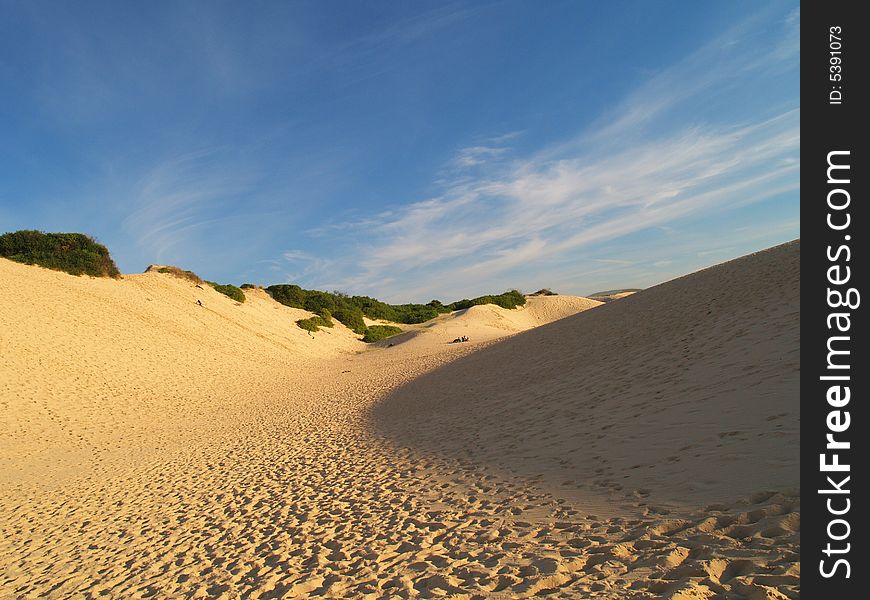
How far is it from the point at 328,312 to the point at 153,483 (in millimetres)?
38414

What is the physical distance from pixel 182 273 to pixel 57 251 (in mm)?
9999

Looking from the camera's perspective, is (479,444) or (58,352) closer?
(479,444)

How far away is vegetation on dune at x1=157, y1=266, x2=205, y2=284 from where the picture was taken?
3562 centimetres

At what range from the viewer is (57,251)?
26.5 m

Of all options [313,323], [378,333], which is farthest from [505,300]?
[313,323]

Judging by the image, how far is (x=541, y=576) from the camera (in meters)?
3.38

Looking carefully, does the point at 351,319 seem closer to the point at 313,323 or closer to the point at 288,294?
the point at 313,323

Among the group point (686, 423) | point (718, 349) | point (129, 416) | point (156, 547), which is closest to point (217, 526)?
point (156, 547)

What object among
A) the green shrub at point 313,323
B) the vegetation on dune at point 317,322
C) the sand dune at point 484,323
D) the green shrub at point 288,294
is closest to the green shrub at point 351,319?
the vegetation on dune at point 317,322

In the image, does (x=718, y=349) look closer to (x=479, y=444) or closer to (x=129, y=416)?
(x=479, y=444)

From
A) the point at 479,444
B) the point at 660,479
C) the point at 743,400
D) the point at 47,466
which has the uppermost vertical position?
the point at 743,400

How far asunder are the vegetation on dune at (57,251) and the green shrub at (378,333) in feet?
76.3

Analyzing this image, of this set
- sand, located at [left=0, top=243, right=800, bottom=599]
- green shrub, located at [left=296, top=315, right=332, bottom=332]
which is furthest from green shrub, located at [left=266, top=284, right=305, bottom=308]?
sand, located at [left=0, top=243, right=800, bottom=599]
